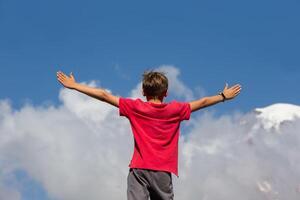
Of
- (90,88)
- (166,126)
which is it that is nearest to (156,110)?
(166,126)

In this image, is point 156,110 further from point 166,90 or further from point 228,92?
point 228,92

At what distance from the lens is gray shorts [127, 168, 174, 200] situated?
10.3 meters

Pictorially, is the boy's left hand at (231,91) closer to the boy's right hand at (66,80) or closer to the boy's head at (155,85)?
the boy's head at (155,85)

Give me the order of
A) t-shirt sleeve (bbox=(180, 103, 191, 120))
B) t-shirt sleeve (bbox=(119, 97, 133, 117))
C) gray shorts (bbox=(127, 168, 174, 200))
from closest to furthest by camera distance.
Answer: gray shorts (bbox=(127, 168, 174, 200)) → t-shirt sleeve (bbox=(119, 97, 133, 117)) → t-shirt sleeve (bbox=(180, 103, 191, 120))

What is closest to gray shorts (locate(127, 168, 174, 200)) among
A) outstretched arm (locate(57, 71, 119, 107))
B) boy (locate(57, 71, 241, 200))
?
boy (locate(57, 71, 241, 200))

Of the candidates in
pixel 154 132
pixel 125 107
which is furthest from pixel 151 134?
pixel 125 107

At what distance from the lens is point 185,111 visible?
35.4 feet

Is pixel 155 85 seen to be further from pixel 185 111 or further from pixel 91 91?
pixel 91 91

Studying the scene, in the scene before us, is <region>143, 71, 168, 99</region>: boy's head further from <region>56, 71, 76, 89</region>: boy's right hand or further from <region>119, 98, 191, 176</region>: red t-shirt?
<region>56, 71, 76, 89</region>: boy's right hand

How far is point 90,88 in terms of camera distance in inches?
415

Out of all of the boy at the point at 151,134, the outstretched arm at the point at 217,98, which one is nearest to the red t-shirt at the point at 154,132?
the boy at the point at 151,134

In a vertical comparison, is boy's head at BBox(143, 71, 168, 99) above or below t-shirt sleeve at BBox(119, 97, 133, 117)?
above

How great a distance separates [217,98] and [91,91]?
222 cm

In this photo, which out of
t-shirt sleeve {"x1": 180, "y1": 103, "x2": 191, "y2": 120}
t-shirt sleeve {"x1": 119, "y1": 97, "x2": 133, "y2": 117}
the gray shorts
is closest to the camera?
the gray shorts
